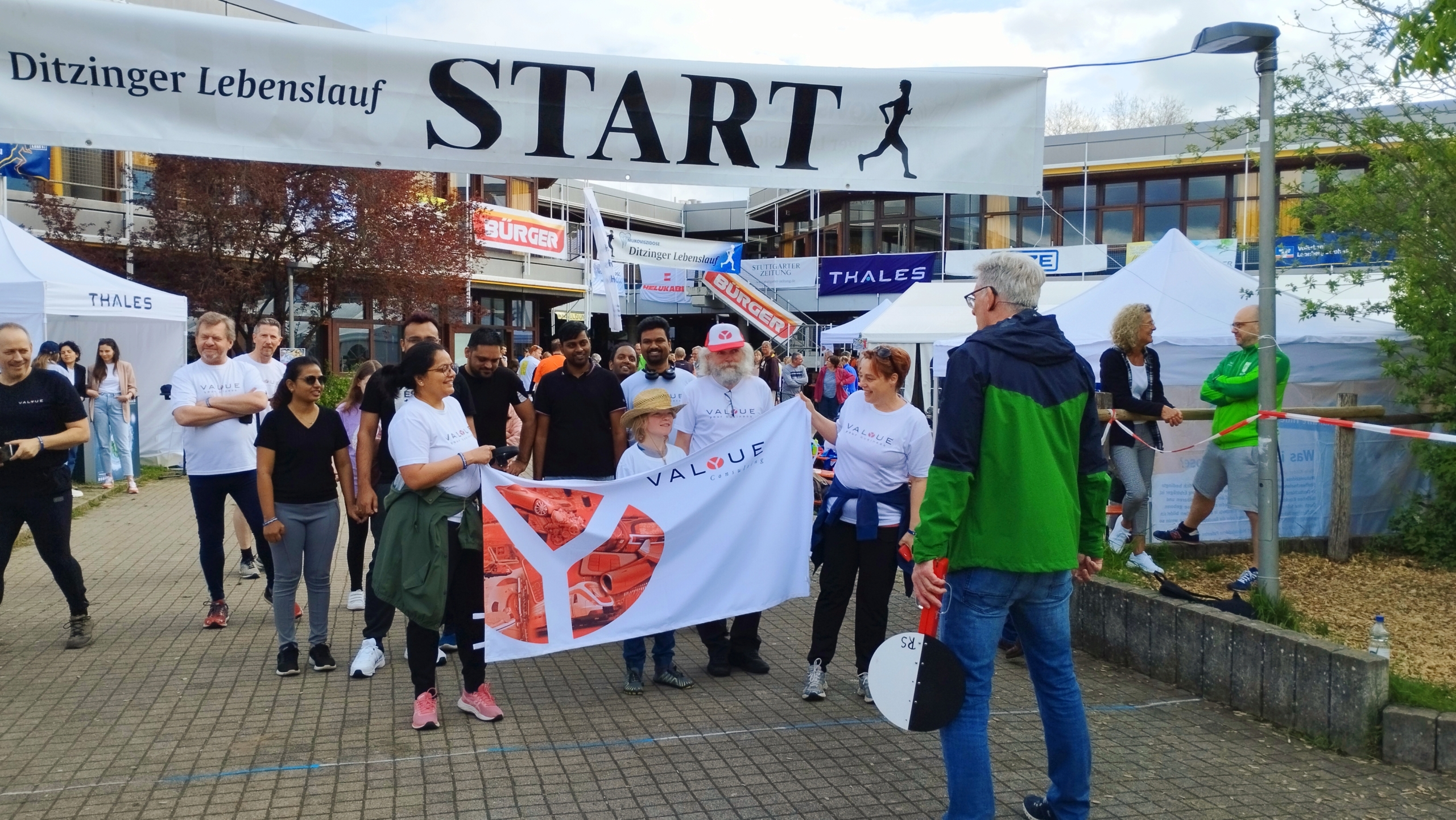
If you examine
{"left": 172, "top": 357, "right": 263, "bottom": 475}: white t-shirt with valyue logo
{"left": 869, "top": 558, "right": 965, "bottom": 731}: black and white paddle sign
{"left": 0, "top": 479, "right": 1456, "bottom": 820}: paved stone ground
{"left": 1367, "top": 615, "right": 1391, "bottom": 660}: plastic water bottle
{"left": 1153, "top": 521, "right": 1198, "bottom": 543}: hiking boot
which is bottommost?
{"left": 0, "top": 479, "right": 1456, "bottom": 820}: paved stone ground

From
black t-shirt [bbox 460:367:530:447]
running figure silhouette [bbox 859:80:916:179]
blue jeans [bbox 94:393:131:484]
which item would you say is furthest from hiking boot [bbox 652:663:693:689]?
blue jeans [bbox 94:393:131:484]

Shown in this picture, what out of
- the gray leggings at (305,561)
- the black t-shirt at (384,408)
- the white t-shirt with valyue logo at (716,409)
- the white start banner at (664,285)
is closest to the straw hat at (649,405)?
the white t-shirt with valyue logo at (716,409)

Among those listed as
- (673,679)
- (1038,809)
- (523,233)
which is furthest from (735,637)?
(523,233)

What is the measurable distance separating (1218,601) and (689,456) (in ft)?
9.38

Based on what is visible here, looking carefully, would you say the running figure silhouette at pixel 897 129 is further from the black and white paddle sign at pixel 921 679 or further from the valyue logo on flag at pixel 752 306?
the valyue logo on flag at pixel 752 306

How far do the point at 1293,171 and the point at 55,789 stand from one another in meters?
16.8

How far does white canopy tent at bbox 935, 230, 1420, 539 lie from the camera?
331 inches

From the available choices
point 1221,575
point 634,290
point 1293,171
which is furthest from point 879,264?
point 1221,575

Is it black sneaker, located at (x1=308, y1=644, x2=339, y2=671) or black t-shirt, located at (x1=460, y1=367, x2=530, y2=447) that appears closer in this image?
black sneaker, located at (x1=308, y1=644, x2=339, y2=671)

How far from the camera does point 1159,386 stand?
7629 millimetres

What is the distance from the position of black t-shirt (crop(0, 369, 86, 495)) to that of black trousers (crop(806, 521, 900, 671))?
4391 millimetres

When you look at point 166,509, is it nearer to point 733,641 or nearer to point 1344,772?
point 733,641

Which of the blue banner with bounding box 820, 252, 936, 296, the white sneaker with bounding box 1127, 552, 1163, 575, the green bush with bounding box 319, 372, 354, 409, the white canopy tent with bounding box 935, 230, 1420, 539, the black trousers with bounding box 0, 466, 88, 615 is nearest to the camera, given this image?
the black trousers with bounding box 0, 466, 88, 615

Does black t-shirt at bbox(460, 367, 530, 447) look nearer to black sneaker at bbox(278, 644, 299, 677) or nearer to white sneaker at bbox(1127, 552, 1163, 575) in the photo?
black sneaker at bbox(278, 644, 299, 677)
